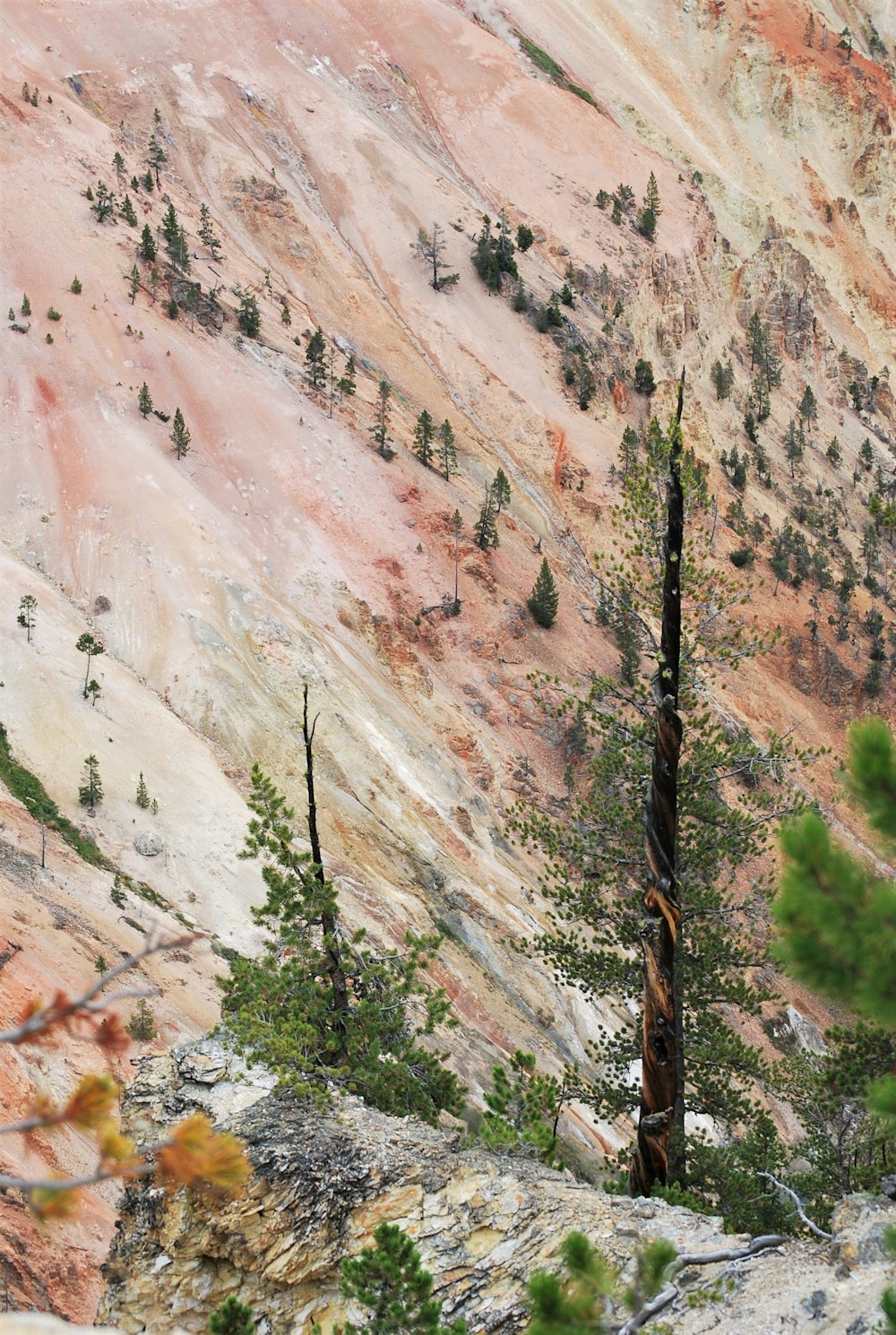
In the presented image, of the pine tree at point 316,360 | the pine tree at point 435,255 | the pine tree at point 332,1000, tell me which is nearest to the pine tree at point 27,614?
the pine tree at point 316,360

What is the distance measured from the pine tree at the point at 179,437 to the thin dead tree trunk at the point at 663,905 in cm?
2916

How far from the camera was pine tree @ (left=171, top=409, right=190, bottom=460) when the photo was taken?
3718 centimetres

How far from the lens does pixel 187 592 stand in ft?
108

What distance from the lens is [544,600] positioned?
1569 inches

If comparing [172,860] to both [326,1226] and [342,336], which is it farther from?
[342,336]

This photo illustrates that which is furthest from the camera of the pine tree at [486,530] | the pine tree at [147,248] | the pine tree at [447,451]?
the pine tree at [447,451]

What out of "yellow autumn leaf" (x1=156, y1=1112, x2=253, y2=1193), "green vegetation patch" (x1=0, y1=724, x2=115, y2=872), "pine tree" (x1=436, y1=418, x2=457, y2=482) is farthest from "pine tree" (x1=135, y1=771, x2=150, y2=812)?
"yellow autumn leaf" (x1=156, y1=1112, x2=253, y2=1193)

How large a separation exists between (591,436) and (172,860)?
31837 millimetres

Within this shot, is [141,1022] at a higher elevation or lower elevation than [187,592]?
higher

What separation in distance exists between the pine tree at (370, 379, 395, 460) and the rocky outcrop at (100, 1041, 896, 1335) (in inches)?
1372

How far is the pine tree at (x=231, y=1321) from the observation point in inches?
Answer: 262

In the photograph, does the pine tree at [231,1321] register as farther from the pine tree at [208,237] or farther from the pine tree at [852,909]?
the pine tree at [208,237]

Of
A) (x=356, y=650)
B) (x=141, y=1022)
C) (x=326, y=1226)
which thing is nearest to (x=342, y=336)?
(x=356, y=650)

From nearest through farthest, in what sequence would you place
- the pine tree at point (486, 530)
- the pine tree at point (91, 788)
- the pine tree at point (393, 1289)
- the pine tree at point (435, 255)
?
the pine tree at point (393, 1289) → the pine tree at point (91, 788) → the pine tree at point (486, 530) → the pine tree at point (435, 255)
